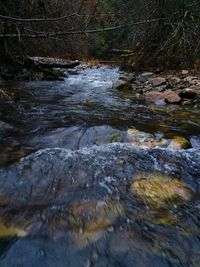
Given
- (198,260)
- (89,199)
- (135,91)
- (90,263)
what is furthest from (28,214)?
(135,91)

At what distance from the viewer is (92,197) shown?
2.89 m

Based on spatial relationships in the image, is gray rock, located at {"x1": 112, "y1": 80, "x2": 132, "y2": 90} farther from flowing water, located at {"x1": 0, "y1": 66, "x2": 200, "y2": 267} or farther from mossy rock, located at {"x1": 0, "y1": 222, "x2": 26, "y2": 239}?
mossy rock, located at {"x1": 0, "y1": 222, "x2": 26, "y2": 239}

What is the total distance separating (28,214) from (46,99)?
13.7 ft

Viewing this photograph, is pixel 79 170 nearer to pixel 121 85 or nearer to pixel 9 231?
pixel 9 231

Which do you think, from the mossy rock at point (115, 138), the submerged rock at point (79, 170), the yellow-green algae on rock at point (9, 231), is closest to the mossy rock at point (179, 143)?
the submerged rock at point (79, 170)

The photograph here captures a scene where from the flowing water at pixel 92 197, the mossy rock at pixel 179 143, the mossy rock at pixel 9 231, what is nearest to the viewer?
the flowing water at pixel 92 197

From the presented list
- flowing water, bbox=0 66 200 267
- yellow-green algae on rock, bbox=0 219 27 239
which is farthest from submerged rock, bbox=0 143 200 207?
yellow-green algae on rock, bbox=0 219 27 239

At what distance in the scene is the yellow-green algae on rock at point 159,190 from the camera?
2.87 meters

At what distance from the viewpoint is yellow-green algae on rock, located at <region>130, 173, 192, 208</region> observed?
9.41ft

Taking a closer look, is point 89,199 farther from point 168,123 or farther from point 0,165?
point 168,123

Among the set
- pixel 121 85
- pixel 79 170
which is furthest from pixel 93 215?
pixel 121 85

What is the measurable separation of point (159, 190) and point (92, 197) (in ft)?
1.95

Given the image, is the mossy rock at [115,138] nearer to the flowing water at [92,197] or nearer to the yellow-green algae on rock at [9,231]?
the flowing water at [92,197]

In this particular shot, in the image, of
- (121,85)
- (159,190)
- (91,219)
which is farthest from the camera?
(121,85)
